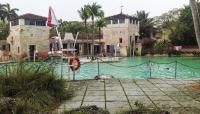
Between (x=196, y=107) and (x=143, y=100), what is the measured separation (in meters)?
1.42

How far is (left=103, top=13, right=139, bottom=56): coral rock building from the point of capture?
4672 cm

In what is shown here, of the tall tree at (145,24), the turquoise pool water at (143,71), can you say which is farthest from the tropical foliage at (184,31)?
the turquoise pool water at (143,71)

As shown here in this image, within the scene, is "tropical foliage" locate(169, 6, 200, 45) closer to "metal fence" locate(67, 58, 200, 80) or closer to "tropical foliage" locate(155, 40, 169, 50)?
"tropical foliage" locate(155, 40, 169, 50)

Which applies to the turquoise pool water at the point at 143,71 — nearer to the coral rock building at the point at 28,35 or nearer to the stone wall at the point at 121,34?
the coral rock building at the point at 28,35

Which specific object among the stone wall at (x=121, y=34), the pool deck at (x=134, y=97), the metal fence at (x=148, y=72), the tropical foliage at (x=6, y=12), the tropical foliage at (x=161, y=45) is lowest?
the metal fence at (x=148, y=72)

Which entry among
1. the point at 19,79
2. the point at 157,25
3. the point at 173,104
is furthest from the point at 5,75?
the point at 157,25

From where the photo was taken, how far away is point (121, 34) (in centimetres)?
4806

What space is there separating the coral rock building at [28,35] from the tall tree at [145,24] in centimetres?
1662

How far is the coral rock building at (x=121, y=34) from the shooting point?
153 feet

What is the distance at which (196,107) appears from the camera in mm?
7305

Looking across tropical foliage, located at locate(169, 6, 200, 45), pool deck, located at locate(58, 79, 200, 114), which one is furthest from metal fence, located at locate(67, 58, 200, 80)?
tropical foliage, located at locate(169, 6, 200, 45)

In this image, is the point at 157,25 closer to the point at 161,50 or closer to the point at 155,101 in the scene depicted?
the point at 161,50

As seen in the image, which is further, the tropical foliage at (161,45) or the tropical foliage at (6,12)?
the tropical foliage at (6,12)

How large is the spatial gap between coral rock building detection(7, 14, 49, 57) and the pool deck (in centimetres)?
3267
